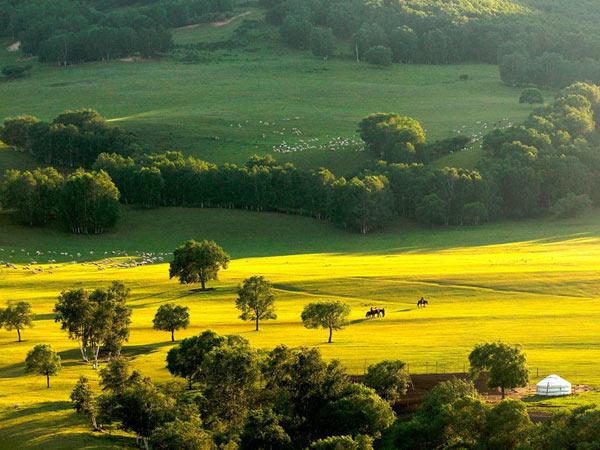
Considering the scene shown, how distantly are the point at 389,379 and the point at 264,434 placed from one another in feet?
33.3

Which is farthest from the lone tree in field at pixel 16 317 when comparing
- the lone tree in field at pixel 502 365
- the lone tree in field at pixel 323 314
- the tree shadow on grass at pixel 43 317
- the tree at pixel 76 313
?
the lone tree in field at pixel 502 365

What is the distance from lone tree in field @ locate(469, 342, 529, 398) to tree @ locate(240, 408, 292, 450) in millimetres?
14462

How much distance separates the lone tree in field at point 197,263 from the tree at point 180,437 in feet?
145

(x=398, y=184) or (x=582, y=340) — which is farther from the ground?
(x=398, y=184)

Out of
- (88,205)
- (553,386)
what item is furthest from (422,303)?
(88,205)

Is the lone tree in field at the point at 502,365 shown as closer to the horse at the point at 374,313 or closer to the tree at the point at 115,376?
the tree at the point at 115,376

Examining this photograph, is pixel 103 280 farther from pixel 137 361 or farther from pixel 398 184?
pixel 398 184

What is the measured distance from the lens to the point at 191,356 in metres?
85.4

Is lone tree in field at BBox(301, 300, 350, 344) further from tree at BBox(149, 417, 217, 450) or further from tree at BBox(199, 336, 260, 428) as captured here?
tree at BBox(149, 417, 217, 450)

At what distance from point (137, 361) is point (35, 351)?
965cm

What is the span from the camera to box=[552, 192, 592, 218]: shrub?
573 feet

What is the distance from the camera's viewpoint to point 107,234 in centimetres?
16725

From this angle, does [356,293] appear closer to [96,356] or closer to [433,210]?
[96,356]

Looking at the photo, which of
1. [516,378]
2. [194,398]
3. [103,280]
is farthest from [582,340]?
[103,280]
